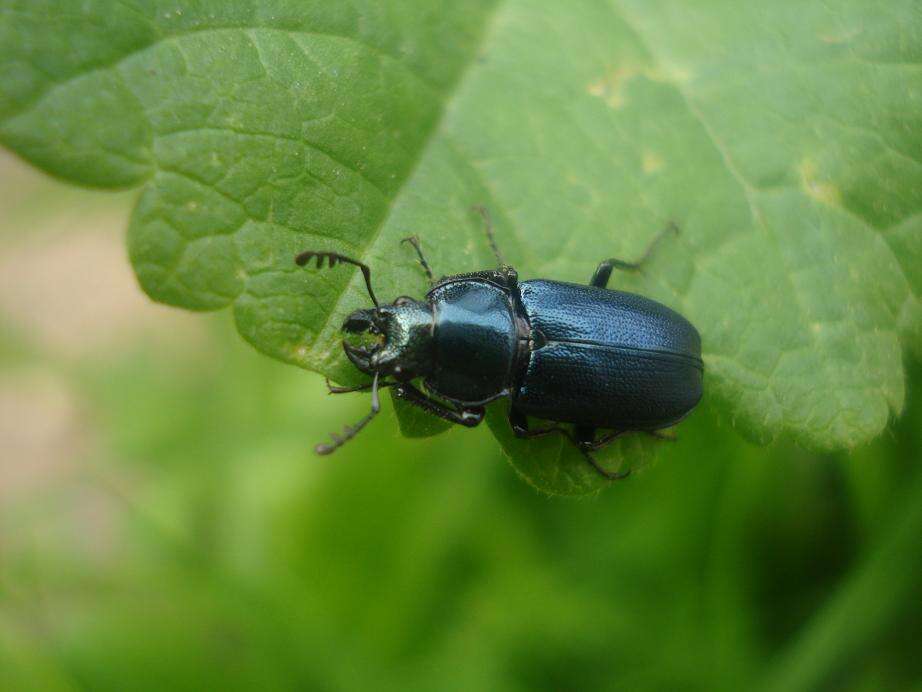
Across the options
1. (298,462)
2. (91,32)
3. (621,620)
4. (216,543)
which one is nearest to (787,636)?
(621,620)

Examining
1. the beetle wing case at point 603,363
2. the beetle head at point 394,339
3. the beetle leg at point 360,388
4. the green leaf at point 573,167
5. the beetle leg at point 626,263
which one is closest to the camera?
the green leaf at point 573,167

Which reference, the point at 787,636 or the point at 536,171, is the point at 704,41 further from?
the point at 787,636

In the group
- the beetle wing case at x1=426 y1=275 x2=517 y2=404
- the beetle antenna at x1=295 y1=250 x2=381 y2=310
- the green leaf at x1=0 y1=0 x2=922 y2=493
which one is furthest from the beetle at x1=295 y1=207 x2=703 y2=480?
the beetle antenna at x1=295 y1=250 x2=381 y2=310

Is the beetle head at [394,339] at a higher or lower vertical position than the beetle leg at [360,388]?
higher

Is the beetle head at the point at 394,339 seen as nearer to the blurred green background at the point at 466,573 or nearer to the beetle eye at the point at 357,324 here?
the beetle eye at the point at 357,324

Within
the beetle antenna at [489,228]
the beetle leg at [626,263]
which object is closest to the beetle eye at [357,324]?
the beetle antenna at [489,228]

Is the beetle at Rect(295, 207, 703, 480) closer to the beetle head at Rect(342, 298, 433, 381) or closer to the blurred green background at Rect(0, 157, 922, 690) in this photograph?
the beetle head at Rect(342, 298, 433, 381)
